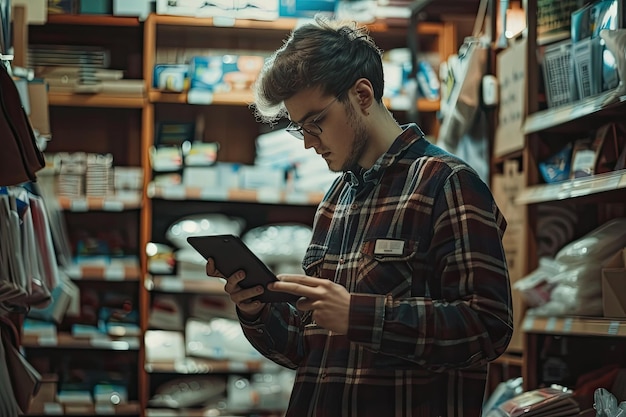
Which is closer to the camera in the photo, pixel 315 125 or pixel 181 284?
pixel 315 125

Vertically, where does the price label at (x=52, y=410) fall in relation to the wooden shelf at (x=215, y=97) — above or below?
below

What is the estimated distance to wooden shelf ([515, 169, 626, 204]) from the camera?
9.35 ft

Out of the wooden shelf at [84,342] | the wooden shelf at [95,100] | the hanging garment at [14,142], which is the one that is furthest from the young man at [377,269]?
the wooden shelf at [95,100]

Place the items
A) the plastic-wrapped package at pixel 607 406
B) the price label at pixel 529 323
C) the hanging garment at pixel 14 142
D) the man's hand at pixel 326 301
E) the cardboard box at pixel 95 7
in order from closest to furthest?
1. the man's hand at pixel 326 301
2. the plastic-wrapped package at pixel 607 406
3. the hanging garment at pixel 14 142
4. the price label at pixel 529 323
5. the cardboard box at pixel 95 7

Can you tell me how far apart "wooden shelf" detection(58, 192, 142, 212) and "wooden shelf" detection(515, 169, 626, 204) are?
2.18m

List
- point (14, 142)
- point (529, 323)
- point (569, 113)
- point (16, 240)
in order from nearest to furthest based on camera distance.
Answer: point (14, 142) → point (16, 240) → point (569, 113) → point (529, 323)

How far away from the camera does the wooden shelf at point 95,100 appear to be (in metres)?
4.99

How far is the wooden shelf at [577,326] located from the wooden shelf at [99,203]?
2279mm

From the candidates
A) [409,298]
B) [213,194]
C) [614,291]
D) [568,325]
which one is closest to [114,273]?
[213,194]

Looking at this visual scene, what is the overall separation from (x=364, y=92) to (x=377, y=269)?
379 mm

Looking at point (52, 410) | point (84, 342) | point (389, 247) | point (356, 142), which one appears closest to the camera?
point (389, 247)

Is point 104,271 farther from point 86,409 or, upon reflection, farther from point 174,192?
point 86,409

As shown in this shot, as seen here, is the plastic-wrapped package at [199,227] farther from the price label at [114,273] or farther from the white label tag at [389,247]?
the white label tag at [389,247]

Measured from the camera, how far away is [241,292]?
217 centimetres
